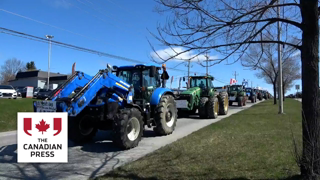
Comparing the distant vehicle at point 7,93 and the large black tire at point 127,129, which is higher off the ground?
the distant vehicle at point 7,93

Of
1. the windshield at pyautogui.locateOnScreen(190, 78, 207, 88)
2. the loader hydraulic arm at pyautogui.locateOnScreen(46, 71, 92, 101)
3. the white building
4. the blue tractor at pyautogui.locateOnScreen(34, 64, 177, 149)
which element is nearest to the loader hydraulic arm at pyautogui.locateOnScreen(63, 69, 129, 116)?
the blue tractor at pyautogui.locateOnScreen(34, 64, 177, 149)

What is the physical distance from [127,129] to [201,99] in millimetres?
9289

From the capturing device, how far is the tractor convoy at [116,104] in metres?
7.22

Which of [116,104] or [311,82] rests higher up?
[311,82]

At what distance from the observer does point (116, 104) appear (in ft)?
26.1

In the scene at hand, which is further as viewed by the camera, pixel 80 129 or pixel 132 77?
pixel 132 77

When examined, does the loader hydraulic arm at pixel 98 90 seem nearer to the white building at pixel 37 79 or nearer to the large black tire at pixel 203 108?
the large black tire at pixel 203 108

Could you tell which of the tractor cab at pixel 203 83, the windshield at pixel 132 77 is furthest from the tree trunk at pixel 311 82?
the tractor cab at pixel 203 83

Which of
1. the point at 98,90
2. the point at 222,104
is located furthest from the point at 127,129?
the point at 222,104

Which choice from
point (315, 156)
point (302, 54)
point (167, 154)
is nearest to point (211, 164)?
point (167, 154)

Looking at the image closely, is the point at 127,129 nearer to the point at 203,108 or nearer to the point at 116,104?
the point at 116,104

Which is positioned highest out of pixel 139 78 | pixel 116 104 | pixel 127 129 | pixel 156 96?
pixel 139 78

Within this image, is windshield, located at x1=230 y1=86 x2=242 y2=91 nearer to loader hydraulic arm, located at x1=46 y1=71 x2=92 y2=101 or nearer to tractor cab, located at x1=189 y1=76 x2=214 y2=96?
tractor cab, located at x1=189 y1=76 x2=214 y2=96

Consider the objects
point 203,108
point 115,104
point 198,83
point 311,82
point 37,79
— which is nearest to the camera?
point 311,82
